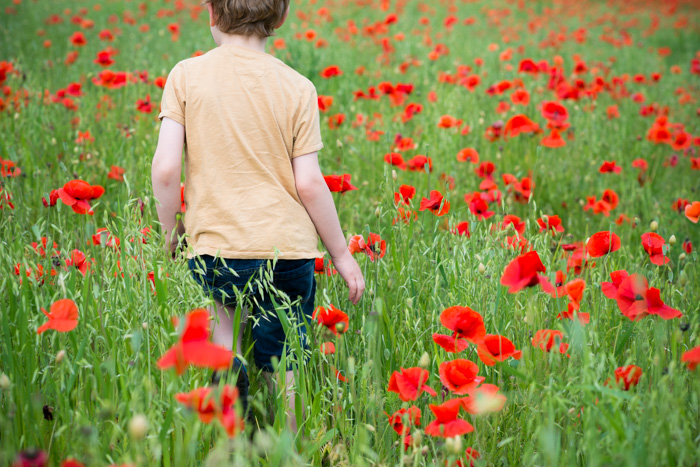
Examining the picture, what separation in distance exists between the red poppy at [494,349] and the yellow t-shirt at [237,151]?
21.7 inches

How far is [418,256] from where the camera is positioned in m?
2.12

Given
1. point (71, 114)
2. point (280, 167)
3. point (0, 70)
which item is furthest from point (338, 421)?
point (71, 114)

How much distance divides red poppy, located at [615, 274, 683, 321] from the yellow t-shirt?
0.81m

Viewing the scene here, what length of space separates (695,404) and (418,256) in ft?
3.38

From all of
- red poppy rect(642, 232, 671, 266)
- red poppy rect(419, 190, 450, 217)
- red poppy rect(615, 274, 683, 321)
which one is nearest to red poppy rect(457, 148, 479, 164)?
red poppy rect(419, 190, 450, 217)

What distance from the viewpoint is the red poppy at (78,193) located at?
1.76 metres

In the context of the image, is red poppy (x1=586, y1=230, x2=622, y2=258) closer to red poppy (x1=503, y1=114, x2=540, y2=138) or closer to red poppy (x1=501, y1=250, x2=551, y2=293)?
red poppy (x1=501, y1=250, x2=551, y2=293)

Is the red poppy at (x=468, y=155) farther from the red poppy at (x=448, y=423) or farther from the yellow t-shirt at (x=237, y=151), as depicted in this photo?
the red poppy at (x=448, y=423)

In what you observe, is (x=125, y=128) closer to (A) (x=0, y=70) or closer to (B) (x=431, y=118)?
(A) (x=0, y=70)

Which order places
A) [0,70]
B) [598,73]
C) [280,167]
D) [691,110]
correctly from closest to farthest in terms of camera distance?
[280,167] < [0,70] < [691,110] < [598,73]

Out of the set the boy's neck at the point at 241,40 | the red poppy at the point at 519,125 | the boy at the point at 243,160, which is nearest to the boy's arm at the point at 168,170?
the boy at the point at 243,160

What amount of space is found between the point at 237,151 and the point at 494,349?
2.79 ft

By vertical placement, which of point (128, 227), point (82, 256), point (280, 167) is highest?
point (280, 167)

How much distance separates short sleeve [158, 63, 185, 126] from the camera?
5.20ft
